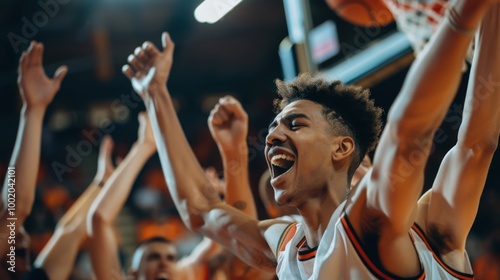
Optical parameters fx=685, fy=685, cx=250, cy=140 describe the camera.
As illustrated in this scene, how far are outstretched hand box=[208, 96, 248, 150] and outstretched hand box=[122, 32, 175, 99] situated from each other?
0.29 m

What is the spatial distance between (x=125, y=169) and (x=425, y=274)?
2143mm

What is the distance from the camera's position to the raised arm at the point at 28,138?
3.20 meters

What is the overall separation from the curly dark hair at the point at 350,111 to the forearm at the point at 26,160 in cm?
145

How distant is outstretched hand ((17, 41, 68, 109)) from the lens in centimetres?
329

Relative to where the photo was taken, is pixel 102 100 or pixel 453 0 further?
pixel 102 100

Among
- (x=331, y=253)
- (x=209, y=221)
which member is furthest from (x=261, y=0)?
(x=331, y=253)

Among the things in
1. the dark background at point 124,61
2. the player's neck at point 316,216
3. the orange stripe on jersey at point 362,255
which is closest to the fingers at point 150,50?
the player's neck at point 316,216

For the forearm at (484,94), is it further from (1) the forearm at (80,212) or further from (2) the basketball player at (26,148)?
(1) the forearm at (80,212)

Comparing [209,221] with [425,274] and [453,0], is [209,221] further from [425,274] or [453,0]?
[453,0]

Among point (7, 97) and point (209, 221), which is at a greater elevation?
point (7, 97)

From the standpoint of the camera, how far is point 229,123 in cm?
303

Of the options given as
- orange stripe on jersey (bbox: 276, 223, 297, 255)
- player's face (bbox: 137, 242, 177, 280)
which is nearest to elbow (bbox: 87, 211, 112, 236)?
player's face (bbox: 137, 242, 177, 280)

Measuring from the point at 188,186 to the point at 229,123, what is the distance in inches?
17.2

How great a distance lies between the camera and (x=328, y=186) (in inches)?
88.0
